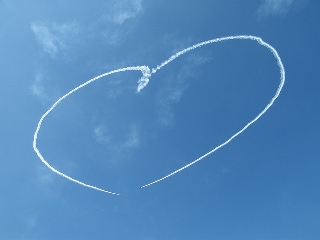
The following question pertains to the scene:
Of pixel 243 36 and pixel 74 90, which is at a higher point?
pixel 243 36

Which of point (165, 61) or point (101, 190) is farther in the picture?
point (101, 190)

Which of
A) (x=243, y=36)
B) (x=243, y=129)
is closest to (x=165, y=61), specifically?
(x=243, y=36)

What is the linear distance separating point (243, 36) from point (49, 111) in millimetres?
41861

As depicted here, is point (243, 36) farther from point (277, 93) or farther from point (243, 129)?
point (243, 129)

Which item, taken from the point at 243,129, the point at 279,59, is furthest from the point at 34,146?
the point at 279,59

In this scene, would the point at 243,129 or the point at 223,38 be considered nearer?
the point at 223,38

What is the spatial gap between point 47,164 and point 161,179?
2413 cm

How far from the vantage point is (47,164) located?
2400 inches

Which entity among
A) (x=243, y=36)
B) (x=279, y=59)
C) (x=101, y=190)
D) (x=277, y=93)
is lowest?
(x=101, y=190)

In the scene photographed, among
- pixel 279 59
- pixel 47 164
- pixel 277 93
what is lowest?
pixel 47 164

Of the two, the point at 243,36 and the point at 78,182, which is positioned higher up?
the point at 243,36

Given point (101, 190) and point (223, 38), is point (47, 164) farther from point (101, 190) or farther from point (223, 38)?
point (223, 38)

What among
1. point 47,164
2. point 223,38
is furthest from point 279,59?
point 47,164

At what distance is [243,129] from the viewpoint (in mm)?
63781
